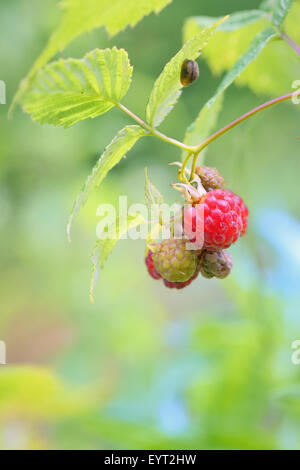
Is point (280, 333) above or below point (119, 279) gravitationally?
below

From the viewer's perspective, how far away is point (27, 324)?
2.52 metres

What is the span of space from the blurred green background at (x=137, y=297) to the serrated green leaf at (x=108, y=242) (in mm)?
423

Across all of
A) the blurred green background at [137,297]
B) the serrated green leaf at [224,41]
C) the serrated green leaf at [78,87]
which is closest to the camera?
→ the serrated green leaf at [78,87]

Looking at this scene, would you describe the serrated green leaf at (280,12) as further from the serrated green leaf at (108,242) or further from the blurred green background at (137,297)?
the serrated green leaf at (108,242)

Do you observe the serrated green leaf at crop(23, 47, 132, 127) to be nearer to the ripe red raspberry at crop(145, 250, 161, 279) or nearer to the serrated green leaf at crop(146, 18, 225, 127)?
the serrated green leaf at crop(146, 18, 225, 127)

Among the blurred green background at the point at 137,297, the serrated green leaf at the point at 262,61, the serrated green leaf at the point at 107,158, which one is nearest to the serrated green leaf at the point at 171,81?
the serrated green leaf at the point at 107,158

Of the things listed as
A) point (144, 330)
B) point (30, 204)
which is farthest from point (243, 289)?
point (30, 204)

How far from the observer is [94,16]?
782mm

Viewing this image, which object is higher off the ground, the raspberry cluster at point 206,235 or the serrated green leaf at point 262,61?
the serrated green leaf at point 262,61

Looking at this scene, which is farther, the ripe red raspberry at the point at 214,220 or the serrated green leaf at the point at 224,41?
the serrated green leaf at the point at 224,41

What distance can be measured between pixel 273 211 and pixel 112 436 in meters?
0.97

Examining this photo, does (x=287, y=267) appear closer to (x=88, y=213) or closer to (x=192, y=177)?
(x=192, y=177)

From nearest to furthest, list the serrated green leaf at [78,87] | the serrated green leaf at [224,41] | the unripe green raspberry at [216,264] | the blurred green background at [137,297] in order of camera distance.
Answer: the serrated green leaf at [78,87] → the unripe green raspberry at [216,264] → the serrated green leaf at [224,41] → the blurred green background at [137,297]

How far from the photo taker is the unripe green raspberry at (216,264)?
27.9 inches
